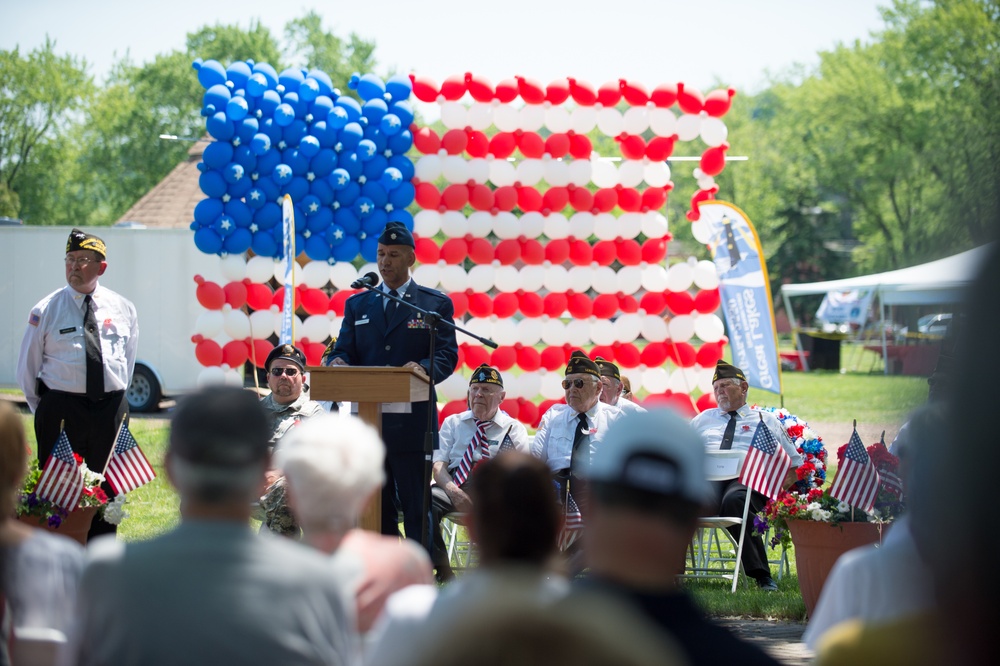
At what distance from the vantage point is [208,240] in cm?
1032

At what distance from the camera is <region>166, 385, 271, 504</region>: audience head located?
89.6 inches

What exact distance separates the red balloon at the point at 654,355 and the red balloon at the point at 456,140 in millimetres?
2663

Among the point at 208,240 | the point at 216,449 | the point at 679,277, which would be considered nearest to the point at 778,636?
the point at 216,449

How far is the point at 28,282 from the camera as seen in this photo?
16828 mm

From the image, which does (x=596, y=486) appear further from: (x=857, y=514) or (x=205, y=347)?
(x=205, y=347)

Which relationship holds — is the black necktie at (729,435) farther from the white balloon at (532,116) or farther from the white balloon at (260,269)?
the white balloon at (260,269)

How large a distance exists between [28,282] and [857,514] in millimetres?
14399

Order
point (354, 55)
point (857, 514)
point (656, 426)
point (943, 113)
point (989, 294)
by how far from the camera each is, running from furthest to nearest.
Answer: point (354, 55) < point (857, 514) < point (656, 426) < point (943, 113) < point (989, 294)

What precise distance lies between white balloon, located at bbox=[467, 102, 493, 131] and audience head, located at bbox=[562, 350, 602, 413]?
13.2 feet

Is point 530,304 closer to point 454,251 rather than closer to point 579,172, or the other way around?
point 454,251

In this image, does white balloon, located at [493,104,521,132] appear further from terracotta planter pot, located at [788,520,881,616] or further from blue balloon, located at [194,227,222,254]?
terracotta planter pot, located at [788,520,881,616]

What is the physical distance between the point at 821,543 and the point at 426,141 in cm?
626

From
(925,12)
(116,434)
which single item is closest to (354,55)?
(116,434)

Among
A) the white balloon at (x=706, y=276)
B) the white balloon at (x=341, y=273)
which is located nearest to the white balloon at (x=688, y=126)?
the white balloon at (x=706, y=276)
